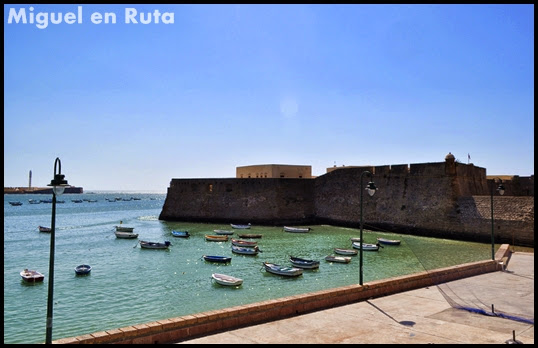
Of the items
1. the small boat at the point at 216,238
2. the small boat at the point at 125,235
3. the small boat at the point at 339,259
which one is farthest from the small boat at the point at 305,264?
the small boat at the point at 125,235

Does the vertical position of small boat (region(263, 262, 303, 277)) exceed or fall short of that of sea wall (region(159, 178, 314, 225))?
it falls short

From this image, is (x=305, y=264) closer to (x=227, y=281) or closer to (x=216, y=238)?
(x=227, y=281)

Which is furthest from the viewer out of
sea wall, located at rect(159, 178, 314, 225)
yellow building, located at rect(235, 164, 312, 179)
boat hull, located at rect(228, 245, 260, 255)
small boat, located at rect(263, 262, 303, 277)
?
yellow building, located at rect(235, 164, 312, 179)

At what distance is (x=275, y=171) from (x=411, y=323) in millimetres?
46093

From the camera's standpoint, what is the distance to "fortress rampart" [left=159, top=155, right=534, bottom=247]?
28.5m

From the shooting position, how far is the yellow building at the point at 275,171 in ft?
178

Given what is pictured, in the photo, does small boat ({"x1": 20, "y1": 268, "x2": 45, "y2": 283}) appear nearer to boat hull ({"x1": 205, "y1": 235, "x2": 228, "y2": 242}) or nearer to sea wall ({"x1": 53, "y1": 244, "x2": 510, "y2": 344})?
sea wall ({"x1": 53, "y1": 244, "x2": 510, "y2": 344})

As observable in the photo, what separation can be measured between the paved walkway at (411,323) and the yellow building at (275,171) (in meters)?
43.2

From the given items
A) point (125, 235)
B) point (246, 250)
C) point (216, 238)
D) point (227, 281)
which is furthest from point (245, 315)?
point (125, 235)

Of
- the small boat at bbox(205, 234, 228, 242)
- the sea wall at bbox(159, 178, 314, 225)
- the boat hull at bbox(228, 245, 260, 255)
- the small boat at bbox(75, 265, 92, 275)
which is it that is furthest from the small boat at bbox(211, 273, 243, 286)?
the sea wall at bbox(159, 178, 314, 225)

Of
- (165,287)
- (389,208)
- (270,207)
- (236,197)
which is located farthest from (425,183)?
(165,287)

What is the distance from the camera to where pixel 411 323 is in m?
8.47

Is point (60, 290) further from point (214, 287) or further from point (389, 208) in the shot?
point (389, 208)

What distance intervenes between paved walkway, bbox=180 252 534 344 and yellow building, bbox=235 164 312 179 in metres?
43.2
